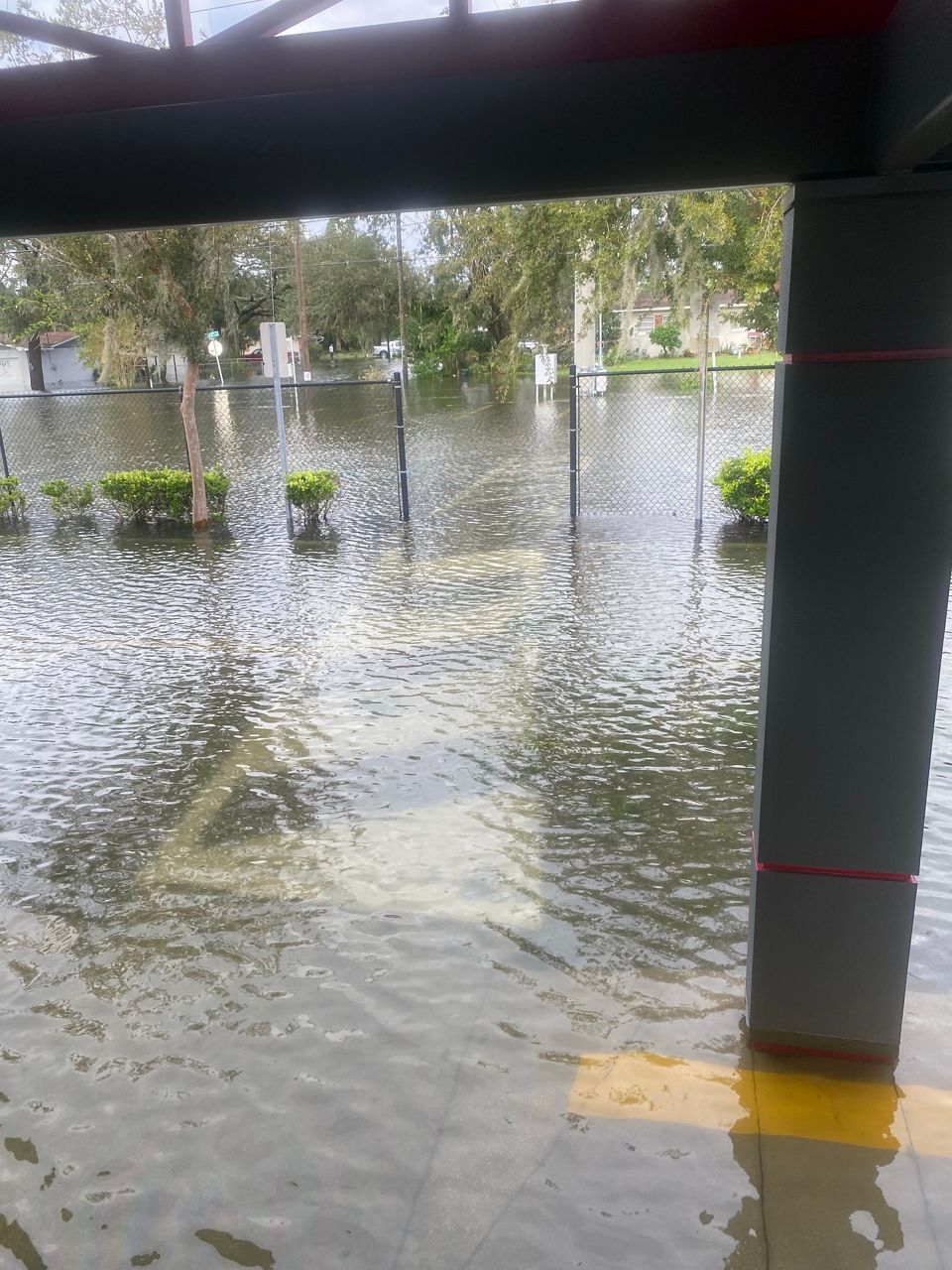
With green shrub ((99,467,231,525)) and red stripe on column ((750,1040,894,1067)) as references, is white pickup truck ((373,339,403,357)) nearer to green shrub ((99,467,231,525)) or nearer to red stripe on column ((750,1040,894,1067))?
green shrub ((99,467,231,525))

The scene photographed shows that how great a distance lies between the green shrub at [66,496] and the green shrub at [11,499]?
511 mm

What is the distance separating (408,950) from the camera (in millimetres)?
3662

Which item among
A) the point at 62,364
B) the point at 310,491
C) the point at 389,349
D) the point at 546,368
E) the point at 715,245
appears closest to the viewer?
the point at 715,245

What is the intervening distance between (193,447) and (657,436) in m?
8.70

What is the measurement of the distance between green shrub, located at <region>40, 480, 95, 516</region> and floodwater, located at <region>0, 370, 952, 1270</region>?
444 cm

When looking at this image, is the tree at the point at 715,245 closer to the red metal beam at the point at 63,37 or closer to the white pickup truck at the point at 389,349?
the red metal beam at the point at 63,37

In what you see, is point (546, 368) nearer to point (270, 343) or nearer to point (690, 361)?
point (690, 361)

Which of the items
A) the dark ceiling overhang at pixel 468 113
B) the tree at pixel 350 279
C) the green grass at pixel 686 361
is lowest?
the green grass at pixel 686 361

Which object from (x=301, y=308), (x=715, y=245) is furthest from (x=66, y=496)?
(x=301, y=308)

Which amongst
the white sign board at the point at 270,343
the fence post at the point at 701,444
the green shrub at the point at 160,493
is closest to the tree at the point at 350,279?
the green shrub at the point at 160,493

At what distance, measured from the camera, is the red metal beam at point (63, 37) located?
7.55 feet

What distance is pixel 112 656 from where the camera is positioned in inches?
278

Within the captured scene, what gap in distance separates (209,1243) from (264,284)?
15446mm

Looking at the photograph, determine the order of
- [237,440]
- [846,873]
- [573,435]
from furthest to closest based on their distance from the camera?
[237,440], [573,435], [846,873]
